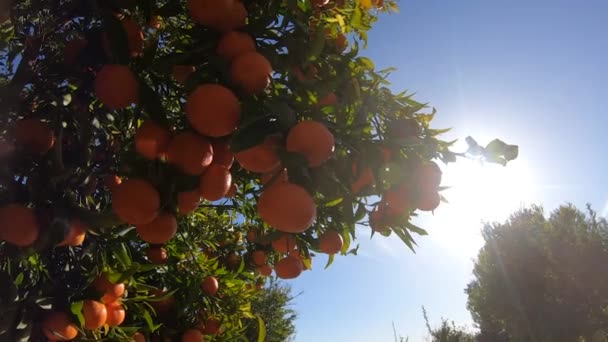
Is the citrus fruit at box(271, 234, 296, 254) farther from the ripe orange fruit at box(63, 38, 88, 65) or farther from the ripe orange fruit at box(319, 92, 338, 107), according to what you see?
the ripe orange fruit at box(63, 38, 88, 65)

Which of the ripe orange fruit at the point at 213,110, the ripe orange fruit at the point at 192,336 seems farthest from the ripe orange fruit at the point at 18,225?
the ripe orange fruit at the point at 192,336

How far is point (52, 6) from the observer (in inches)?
81.4

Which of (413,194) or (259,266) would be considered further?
(259,266)

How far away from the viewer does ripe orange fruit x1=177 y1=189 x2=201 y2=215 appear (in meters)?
1.45

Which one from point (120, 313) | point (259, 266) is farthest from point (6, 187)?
point (259, 266)

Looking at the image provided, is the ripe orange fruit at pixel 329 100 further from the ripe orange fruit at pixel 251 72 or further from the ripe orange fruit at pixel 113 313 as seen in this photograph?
the ripe orange fruit at pixel 113 313

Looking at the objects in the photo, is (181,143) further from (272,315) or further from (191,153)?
(272,315)

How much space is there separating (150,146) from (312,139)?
583mm

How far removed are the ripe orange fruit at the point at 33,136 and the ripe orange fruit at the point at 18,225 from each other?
0.32 meters

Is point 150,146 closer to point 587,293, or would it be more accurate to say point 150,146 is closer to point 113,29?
point 113,29

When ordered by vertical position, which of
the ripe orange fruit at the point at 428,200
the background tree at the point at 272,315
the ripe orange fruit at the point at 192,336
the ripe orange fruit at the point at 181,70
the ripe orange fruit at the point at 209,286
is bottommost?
the background tree at the point at 272,315

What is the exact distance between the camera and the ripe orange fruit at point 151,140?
131 cm

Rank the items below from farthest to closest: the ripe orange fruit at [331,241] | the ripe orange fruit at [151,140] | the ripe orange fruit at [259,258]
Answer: the ripe orange fruit at [259,258], the ripe orange fruit at [331,241], the ripe orange fruit at [151,140]

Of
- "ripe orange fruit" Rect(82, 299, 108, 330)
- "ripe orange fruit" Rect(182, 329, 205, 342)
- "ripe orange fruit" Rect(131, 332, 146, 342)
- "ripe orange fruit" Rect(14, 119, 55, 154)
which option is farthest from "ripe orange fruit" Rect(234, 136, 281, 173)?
"ripe orange fruit" Rect(182, 329, 205, 342)
